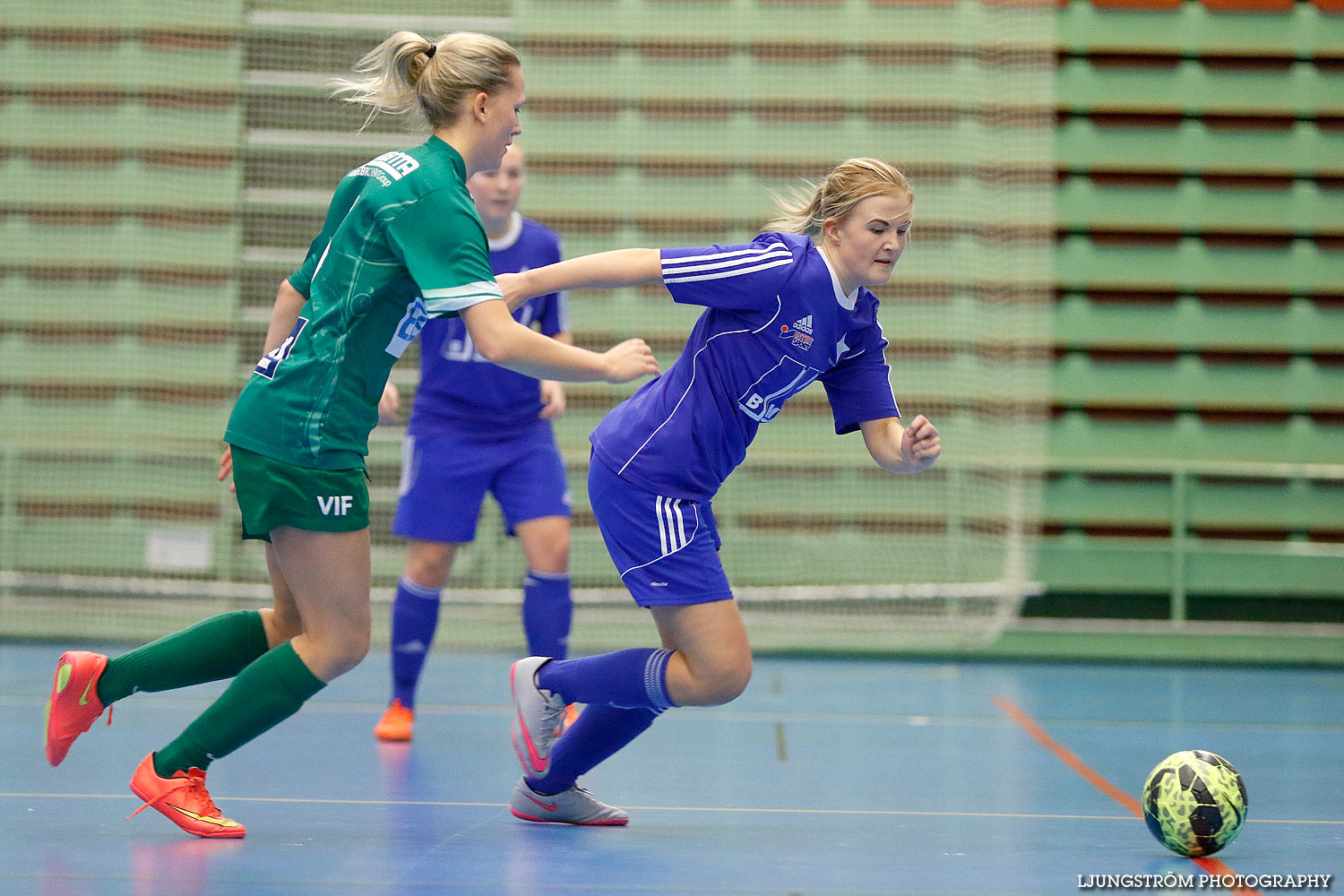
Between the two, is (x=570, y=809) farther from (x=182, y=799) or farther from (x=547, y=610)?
(x=547, y=610)

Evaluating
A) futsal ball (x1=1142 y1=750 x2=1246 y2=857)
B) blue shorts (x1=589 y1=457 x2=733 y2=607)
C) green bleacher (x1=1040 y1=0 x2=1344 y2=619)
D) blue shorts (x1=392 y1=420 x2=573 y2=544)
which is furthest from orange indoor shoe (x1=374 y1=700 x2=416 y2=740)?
green bleacher (x1=1040 y1=0 x2=1344 y2=619)

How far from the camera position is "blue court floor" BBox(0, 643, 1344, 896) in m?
2.36

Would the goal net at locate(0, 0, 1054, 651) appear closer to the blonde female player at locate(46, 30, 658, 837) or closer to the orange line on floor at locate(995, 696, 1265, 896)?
the orange line on floor at locate(995, 696, 1265, 896)

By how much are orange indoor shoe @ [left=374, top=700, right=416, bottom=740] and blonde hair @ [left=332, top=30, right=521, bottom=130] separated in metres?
1.92

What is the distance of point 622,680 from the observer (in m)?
2.60

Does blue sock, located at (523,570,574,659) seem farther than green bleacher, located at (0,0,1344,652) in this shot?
No

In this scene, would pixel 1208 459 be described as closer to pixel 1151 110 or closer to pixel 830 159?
pixel 1151 110

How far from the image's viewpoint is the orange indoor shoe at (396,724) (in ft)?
12.6

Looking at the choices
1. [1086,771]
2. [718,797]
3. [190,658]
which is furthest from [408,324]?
[1086,771]

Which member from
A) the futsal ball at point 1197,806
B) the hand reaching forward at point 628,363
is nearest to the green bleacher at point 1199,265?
the futsal ball at point 1197,806

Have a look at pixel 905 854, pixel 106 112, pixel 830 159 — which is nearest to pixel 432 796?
pixel 905 854

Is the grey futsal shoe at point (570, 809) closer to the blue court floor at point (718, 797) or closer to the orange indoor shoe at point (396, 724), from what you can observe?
the blue court floor at point (718, 797)

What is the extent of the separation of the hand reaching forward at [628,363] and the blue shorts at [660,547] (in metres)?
0.33

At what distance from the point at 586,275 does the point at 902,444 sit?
0.69 metres
